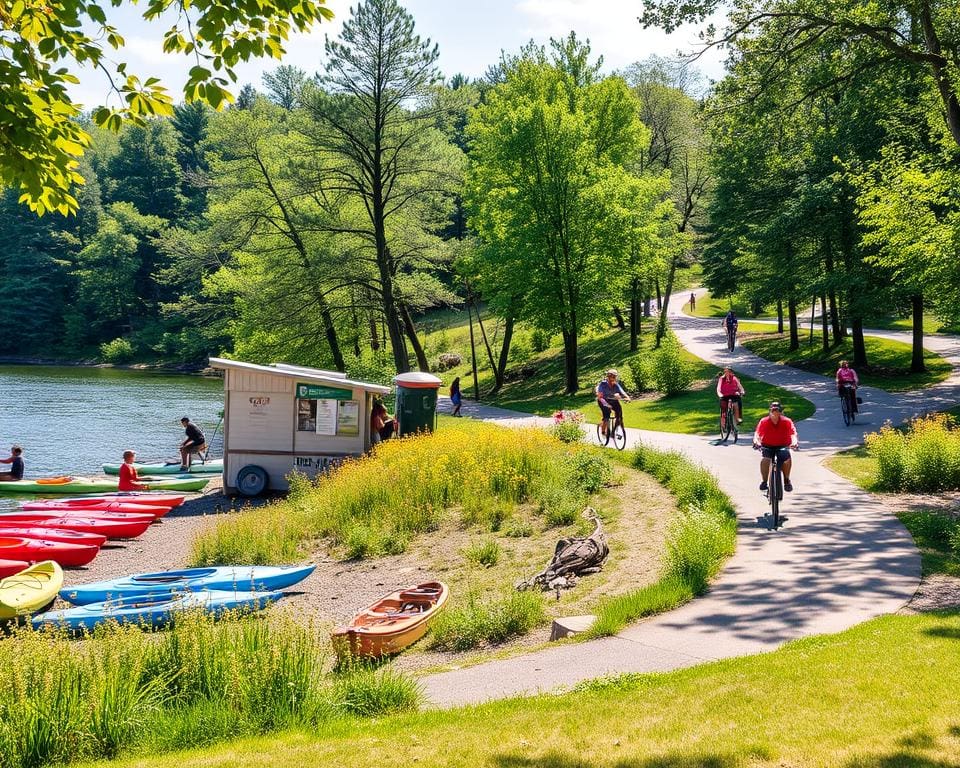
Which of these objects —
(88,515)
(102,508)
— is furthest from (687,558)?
(102,508)

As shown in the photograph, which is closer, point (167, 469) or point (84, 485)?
point (84, 485)

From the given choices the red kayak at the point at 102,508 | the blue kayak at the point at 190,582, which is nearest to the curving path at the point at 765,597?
the blue kayak at the point at 190,582

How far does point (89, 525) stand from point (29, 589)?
6199 millimetres

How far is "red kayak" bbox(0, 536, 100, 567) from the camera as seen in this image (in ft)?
54.1

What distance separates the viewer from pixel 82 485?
25078mm

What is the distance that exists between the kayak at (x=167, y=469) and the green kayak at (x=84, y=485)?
1300mm

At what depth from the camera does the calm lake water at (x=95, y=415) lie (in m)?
32.0

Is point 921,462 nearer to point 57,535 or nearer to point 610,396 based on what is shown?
point 610,396

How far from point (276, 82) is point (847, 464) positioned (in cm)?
11928

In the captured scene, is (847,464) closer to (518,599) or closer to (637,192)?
(518,599)

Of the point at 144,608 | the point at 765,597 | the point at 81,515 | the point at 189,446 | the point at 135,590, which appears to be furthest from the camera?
the point at 189,446

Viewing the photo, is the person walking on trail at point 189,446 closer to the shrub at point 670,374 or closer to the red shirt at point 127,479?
the red shirt at point 127,479

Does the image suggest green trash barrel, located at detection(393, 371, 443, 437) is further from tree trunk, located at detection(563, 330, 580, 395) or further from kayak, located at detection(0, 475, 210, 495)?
tree trunk, located at detection(563, 330, 580, 395)

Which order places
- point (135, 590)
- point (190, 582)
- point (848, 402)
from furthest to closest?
1. point (848, 402)
2. point (190, 582)
3. point (135, 590)
